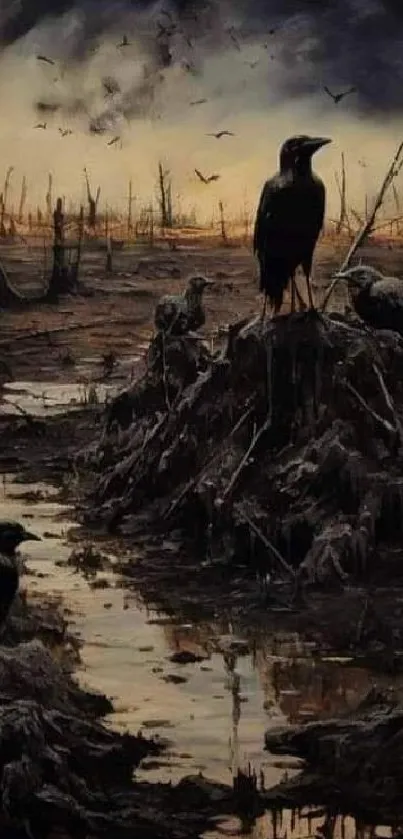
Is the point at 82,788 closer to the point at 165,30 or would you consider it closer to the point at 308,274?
the point at 308,274

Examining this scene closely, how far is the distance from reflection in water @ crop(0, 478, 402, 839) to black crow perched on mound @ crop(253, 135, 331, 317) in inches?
35.6

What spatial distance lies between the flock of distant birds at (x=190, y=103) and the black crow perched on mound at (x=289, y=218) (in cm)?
17

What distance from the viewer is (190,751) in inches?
118

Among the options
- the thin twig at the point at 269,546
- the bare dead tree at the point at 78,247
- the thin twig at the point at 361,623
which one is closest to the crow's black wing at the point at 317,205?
the bare dead tree at the point at 78,247

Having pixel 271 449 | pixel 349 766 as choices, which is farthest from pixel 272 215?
pixel 349 766

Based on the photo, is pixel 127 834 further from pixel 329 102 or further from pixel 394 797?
pixel 329 102

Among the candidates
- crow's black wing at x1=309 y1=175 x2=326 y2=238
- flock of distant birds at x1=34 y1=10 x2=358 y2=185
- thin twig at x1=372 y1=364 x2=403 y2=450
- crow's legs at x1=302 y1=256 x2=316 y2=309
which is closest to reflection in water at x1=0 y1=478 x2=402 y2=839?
thin twig at x1=372 y1=364 x2=403 y2=450

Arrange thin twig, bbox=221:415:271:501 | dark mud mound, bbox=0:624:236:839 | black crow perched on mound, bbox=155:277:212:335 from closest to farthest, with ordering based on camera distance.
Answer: dark mud mound, bbox=0:624:236:839, thin twig, bbox=221:415:271:501, black crow perched on mound, bbox=155:277:212:335

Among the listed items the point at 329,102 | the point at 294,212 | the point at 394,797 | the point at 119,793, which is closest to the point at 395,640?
the point at 394,797

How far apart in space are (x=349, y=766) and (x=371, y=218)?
4.76 ft

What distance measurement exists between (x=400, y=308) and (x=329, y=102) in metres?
0.58

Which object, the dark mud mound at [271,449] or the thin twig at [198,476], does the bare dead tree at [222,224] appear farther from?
the thin twig at [198,476]

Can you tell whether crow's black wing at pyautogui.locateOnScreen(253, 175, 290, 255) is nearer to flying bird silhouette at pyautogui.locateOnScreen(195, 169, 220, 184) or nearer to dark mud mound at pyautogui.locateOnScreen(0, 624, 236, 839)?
flying bird silhouette at pyautogui.locateOnScreen(195, 169, 220, 184)

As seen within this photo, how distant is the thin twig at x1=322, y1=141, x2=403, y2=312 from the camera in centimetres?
366
